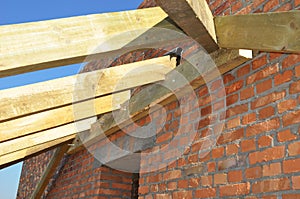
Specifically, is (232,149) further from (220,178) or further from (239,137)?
(220,178)

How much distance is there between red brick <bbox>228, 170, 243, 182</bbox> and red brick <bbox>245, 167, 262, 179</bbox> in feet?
0.16

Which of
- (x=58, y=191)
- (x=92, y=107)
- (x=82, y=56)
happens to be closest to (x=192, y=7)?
(x=82, y=56)

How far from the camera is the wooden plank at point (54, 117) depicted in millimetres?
3018

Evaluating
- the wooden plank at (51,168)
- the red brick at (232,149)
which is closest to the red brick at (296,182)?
the red brick at (232,149)

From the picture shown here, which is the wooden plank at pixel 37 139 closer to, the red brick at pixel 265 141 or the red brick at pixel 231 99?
the red brick at pixel 231 99

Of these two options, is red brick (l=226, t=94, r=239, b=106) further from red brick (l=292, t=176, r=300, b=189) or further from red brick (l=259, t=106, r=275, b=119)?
red brick (l=292, t=176, r=300, b=189)

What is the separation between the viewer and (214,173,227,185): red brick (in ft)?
7.54

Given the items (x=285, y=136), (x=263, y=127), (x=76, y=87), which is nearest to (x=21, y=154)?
(x=76, y=87)

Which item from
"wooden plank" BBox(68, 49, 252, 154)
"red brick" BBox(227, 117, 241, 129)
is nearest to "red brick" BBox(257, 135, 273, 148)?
"red brick" BBox(227, 117, 241, 129)

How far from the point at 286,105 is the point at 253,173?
450 millimetres

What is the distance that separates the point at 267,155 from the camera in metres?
2.06

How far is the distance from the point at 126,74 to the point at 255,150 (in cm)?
122

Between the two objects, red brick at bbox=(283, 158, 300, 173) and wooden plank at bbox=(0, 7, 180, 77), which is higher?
wooden plank at bbox=(0, 7, 180, 77)

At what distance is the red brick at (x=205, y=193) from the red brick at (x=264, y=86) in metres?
0.73
